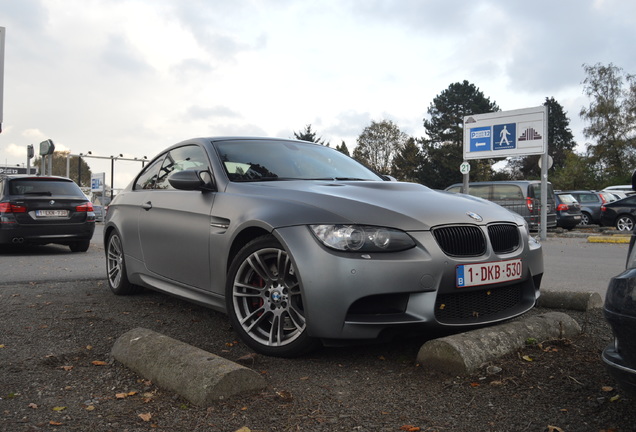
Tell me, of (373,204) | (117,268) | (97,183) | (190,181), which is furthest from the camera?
(97,183)

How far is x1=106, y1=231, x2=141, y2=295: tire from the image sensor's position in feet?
18.5

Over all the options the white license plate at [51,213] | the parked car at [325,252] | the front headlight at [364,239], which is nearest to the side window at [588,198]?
the white license plate at [51,213]

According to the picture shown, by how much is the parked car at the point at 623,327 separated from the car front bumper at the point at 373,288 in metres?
1.02

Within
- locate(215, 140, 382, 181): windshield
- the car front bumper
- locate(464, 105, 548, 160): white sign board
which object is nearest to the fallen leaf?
the car front bumper

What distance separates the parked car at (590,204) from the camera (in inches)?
936

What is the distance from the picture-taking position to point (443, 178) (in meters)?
70.4

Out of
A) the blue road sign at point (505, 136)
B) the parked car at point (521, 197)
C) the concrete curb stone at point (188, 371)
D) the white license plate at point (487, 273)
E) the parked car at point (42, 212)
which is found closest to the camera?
the concrete curb stone at point (188, 371)

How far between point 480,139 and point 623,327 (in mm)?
17831

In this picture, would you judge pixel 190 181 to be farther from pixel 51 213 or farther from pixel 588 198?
pixel 588 198

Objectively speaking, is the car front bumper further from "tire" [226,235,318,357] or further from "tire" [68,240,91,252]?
"tire" [68,240,91,252]

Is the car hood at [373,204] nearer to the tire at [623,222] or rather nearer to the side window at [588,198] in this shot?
the tire at [623,222]

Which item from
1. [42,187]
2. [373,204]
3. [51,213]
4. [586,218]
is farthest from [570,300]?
[586,218]

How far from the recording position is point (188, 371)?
2.91 meters

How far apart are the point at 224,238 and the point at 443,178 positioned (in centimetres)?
6847
